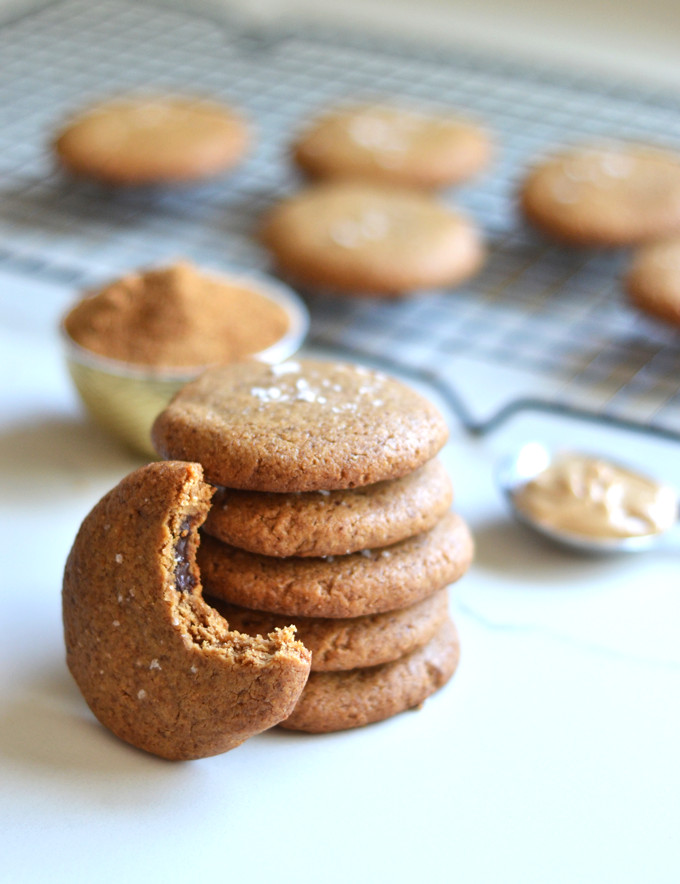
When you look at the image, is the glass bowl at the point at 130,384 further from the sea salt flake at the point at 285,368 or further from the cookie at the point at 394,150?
the cookie at the point at 394,150

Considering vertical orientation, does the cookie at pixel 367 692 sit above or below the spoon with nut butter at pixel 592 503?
above

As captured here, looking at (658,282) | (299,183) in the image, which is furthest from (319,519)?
(299,183)

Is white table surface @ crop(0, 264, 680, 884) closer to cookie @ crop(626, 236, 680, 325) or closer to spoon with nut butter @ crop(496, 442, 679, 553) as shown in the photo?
spoon with nut butter @ crop(496, 442, 679, 553)

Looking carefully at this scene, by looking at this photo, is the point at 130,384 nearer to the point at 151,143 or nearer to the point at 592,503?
the point at 592,503

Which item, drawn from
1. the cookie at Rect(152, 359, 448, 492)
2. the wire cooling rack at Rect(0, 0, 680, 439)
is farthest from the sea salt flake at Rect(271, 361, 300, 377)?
the wire cooling rack at Rect(0, 0, 680, 439)

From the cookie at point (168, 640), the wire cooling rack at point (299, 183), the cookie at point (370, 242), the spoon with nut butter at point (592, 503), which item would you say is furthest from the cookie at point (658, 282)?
the cookie at point (168, 640)

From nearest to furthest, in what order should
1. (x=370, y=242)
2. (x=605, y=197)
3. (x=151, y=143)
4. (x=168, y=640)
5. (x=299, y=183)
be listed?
(x=168, y=640)
(x=370, y=242)
(x=605, y=197)
(x=151, y=143)
(x=299, y=183)
